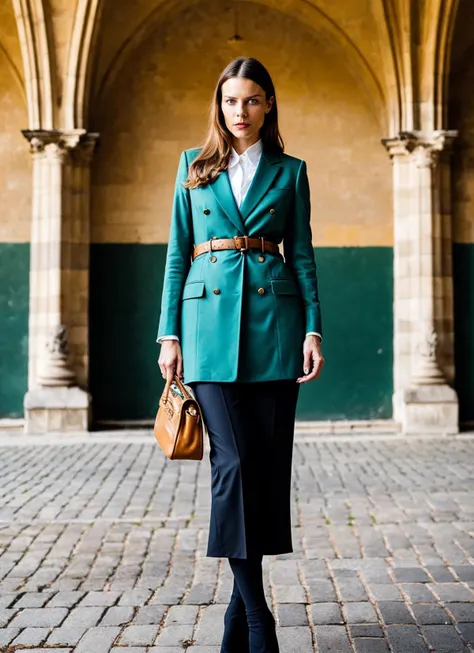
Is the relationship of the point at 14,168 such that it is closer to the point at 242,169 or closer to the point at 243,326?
the point at 242,169

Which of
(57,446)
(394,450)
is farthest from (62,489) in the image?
(394,450)

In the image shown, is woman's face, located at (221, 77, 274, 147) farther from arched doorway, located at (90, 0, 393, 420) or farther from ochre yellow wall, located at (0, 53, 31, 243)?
ochre yellow wall, located at (0, 53, 31, 243)

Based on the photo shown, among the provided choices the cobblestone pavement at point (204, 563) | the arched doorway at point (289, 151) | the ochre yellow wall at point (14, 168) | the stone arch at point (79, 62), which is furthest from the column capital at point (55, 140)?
→ the cobblestone pavement at point (204, 563)

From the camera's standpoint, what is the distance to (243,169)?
278 cm

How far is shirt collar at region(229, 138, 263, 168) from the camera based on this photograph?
278 cm

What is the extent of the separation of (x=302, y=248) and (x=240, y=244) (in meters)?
0.27

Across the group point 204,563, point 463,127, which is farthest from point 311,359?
point 463,127

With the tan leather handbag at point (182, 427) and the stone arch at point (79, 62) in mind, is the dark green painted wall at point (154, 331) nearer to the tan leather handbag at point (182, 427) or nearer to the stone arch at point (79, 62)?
the stone arch at point (79, 62)

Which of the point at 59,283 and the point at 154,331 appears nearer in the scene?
the point at 59,283

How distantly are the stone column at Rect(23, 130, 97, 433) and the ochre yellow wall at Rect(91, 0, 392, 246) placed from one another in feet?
1.94

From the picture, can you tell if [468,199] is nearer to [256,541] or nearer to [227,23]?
[227,23]

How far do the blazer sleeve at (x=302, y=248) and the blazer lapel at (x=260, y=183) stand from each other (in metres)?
0.11

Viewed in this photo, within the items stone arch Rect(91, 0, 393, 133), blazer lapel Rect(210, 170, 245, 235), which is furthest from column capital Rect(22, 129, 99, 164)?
blazer lapel Rect(210, 170, 245, 235)

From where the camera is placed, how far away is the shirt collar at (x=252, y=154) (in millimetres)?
2777
